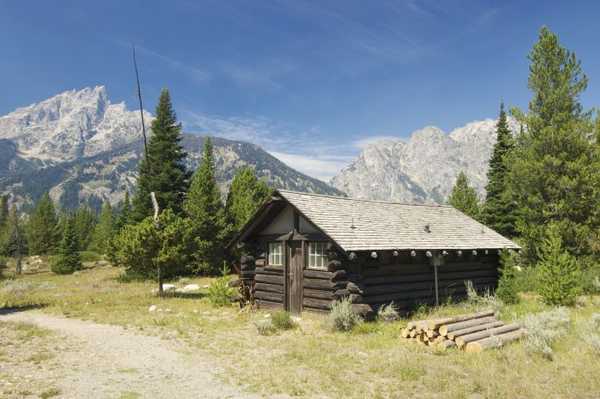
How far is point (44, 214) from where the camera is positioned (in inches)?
2965

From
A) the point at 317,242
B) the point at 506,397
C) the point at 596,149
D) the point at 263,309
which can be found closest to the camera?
the point at 506,397

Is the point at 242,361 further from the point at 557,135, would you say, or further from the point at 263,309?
the point at 557,135

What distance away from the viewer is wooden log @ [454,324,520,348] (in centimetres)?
1093

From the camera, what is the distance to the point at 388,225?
17969mm

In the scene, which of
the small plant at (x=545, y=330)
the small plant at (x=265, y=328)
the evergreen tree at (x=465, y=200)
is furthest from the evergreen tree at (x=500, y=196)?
the small plant at (x=265, y=328)

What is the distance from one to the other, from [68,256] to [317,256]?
39.3 metres

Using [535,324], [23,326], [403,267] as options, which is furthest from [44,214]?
[535,324]

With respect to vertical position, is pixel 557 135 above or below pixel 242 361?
above

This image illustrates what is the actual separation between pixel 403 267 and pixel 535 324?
18.9 ft

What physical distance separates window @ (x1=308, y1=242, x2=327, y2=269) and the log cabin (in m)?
0.04

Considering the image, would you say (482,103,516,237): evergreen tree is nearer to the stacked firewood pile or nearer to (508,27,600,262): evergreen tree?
(508,27,600,262): evergreen tree

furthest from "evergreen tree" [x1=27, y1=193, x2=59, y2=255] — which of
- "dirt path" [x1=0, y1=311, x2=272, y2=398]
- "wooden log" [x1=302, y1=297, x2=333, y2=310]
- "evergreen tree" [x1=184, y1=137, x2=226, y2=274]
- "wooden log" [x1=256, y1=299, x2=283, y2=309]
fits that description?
"dirt path" [x1=0, y1=311, x2=272, y2=398]

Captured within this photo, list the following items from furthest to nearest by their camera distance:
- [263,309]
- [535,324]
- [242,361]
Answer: [263,309], [535,324], [242,361]

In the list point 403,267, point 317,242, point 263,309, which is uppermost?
point 317,242
